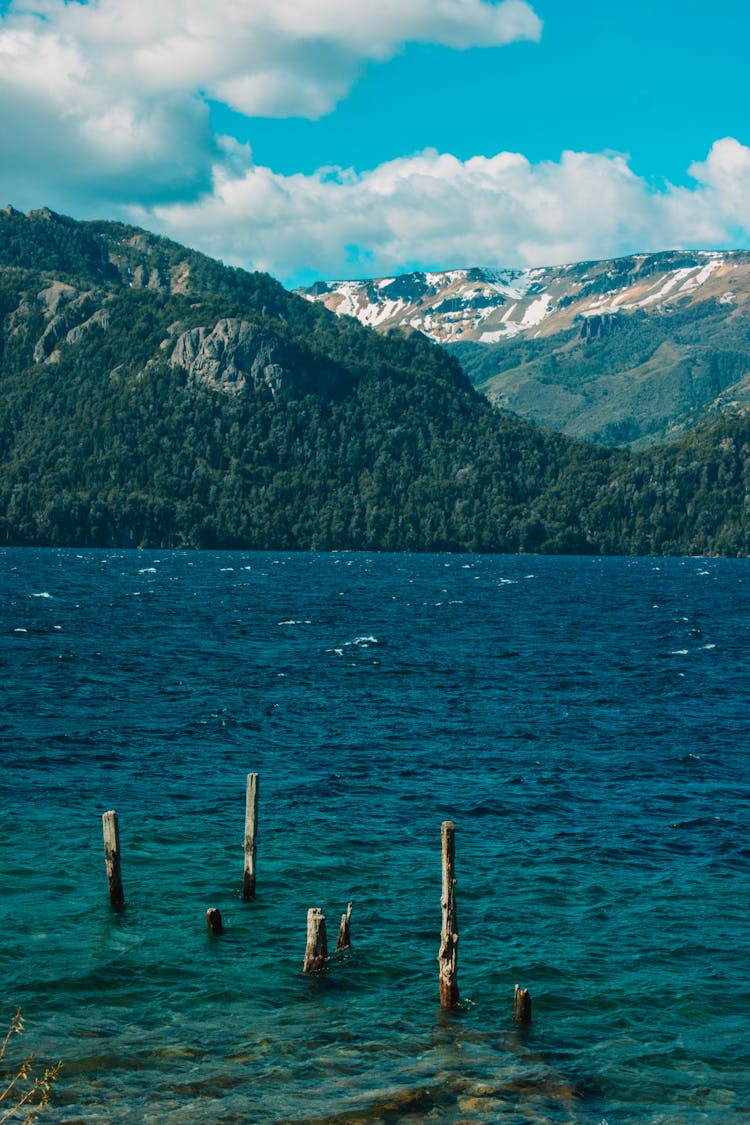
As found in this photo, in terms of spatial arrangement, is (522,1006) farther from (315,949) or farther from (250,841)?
(250,841)

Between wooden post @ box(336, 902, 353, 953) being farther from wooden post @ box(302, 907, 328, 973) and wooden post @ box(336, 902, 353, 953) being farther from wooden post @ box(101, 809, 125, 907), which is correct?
wooden post @ box(101, 809, 125, 907)

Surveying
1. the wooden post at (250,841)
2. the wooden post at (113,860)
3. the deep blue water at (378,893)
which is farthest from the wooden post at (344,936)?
the wooden post at (113,860)

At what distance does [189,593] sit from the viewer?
499 ft

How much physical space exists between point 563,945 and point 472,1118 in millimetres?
9707

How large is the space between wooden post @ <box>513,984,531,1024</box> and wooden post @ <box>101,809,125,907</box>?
40.1 ft

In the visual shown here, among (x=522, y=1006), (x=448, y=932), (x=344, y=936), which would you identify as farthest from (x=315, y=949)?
(x=522, y=1006)

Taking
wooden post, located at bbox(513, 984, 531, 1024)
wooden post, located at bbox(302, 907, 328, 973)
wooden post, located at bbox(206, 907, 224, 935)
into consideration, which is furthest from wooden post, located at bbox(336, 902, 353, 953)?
wooden post, located at bbox(513, 984, 531, 1024)

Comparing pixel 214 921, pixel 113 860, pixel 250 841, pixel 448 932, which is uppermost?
pixel 250 841

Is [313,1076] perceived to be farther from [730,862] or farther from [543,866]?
[730,862]

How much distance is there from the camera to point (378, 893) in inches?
1342

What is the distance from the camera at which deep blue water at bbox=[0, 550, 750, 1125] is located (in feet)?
76.0

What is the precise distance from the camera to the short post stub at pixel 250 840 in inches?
1271

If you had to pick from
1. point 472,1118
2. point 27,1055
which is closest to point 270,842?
point 27,1055

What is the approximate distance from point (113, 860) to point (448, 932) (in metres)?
11.0
